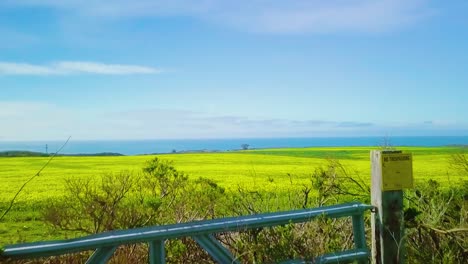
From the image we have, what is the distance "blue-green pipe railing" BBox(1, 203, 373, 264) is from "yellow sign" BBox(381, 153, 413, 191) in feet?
0.83

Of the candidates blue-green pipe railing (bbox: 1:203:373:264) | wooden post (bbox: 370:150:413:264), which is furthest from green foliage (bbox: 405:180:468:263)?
blue-green pipe railing (bbox: 1:203:373:264)

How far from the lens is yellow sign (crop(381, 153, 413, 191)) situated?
434cm

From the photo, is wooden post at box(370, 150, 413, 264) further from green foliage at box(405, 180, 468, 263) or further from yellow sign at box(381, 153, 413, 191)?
green foliage at box(405, 180, 468, 263)

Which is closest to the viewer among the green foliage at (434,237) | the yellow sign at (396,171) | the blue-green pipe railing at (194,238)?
the blue-green pipe railing at (194,238)

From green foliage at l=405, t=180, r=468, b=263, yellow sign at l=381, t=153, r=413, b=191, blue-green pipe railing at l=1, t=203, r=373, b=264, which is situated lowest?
green foliage at l=405, t=180, r=468, b=263

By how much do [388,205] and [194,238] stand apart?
168 cm

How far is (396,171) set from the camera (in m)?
4.39

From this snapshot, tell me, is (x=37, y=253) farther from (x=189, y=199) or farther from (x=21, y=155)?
(x=21, y=155)

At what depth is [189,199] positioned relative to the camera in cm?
575

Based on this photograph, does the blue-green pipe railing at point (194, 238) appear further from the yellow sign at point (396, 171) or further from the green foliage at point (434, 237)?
the green foliage at point (434, 237)

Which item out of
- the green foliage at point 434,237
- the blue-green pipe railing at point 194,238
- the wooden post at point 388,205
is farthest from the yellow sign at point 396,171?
the green foliage at point 434,237

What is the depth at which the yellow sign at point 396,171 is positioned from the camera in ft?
14.3

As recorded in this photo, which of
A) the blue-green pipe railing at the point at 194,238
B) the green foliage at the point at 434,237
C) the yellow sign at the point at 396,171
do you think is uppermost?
the yellow sign at the point at 396,171

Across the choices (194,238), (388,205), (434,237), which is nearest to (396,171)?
(388,205)
